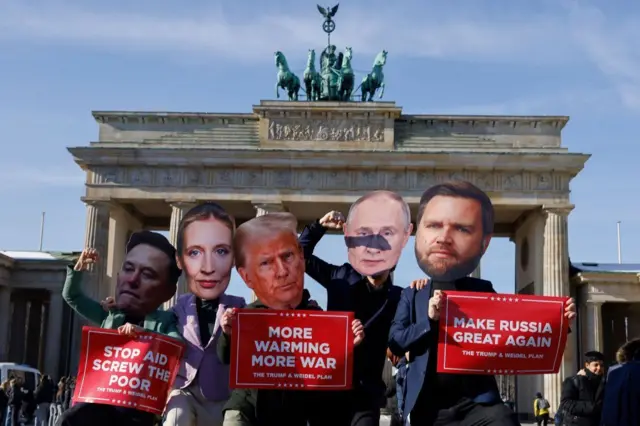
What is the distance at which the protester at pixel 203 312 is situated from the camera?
869cm

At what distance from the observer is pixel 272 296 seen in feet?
29.2

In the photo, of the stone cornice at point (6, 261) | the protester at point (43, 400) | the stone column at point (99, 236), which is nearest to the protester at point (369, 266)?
the protester at point (43, 400)

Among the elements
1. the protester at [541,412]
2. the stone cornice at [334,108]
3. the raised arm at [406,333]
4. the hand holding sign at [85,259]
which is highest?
the stone cornice at [334,108]

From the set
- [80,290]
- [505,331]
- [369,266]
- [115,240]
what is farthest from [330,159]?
[505,331]

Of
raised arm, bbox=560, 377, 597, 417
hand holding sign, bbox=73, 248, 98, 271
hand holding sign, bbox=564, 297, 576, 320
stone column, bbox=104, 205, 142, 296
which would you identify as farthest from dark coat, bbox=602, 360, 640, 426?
stone column, bbox=104, 205, 142, 296

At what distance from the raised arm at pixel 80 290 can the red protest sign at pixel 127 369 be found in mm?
577

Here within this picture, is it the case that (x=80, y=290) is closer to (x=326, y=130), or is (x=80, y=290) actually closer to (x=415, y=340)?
(x=415, y=340)

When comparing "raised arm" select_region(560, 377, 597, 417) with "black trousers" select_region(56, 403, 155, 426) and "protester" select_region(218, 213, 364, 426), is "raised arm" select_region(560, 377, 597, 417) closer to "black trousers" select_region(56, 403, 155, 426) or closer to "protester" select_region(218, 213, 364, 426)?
"protester" select_region(218, 213, 364, 426)

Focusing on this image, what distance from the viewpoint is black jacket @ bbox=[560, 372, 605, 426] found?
33.7ft

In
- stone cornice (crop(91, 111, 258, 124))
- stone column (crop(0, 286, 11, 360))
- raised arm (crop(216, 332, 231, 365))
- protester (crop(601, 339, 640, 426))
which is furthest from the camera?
stone column (crop(0, 286, 11, 360))

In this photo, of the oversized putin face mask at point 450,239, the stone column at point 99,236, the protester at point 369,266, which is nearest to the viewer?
the oversized putin face mask at point 450,239

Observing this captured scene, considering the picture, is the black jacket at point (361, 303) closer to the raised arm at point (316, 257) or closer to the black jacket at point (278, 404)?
the raised arm at point (316, 257)

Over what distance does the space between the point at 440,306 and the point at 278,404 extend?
6.01 feet

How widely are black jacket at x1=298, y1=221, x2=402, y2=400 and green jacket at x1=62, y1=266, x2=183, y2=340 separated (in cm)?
144
